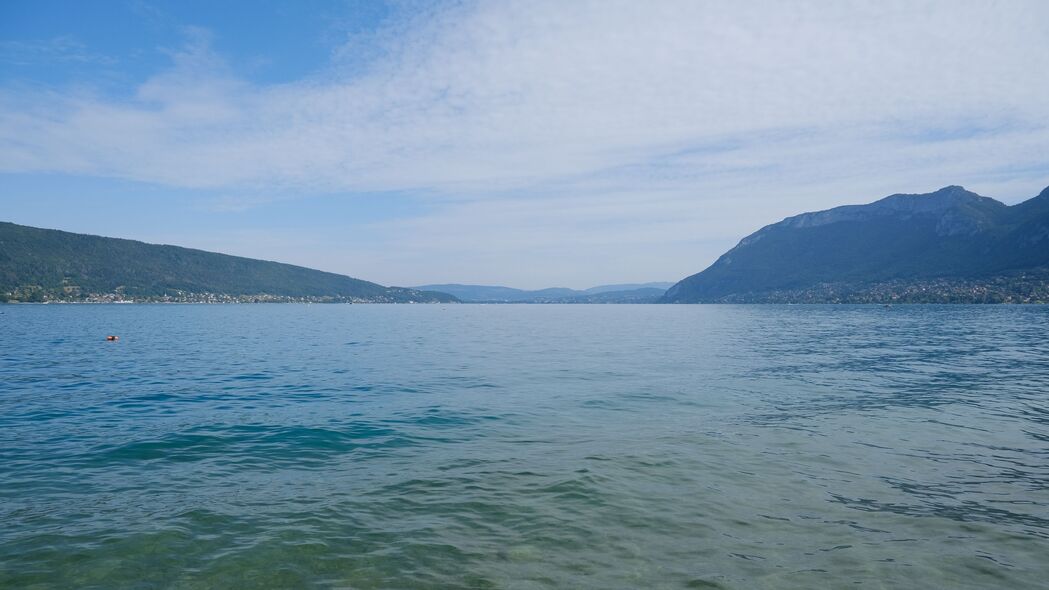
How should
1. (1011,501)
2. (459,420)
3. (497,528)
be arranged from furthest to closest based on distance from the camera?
1. (459,420)
2. (1011,501)
3. (497,528)

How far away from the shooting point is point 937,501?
15.4 m

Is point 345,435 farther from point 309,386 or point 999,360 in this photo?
point 999,360

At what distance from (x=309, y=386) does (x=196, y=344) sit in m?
44.5

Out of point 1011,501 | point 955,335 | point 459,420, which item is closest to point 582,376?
point 459,420

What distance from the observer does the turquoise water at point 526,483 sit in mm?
11766

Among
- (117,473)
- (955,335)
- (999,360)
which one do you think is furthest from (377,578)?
(955,335)

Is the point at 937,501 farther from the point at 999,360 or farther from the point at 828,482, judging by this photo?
the point at 999,360

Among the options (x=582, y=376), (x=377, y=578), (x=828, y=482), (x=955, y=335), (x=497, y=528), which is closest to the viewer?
(x=377, y=578)

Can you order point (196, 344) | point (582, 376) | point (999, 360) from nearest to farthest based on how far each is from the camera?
point (582, 376)
point (999, 360)
point (196, 344)

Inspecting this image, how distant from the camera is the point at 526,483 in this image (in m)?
17.3

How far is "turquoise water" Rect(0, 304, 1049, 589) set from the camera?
463 inches

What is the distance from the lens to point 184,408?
97.0 ft

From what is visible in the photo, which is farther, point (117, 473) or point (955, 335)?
point (955, 335)

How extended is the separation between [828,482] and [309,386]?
3190cm
